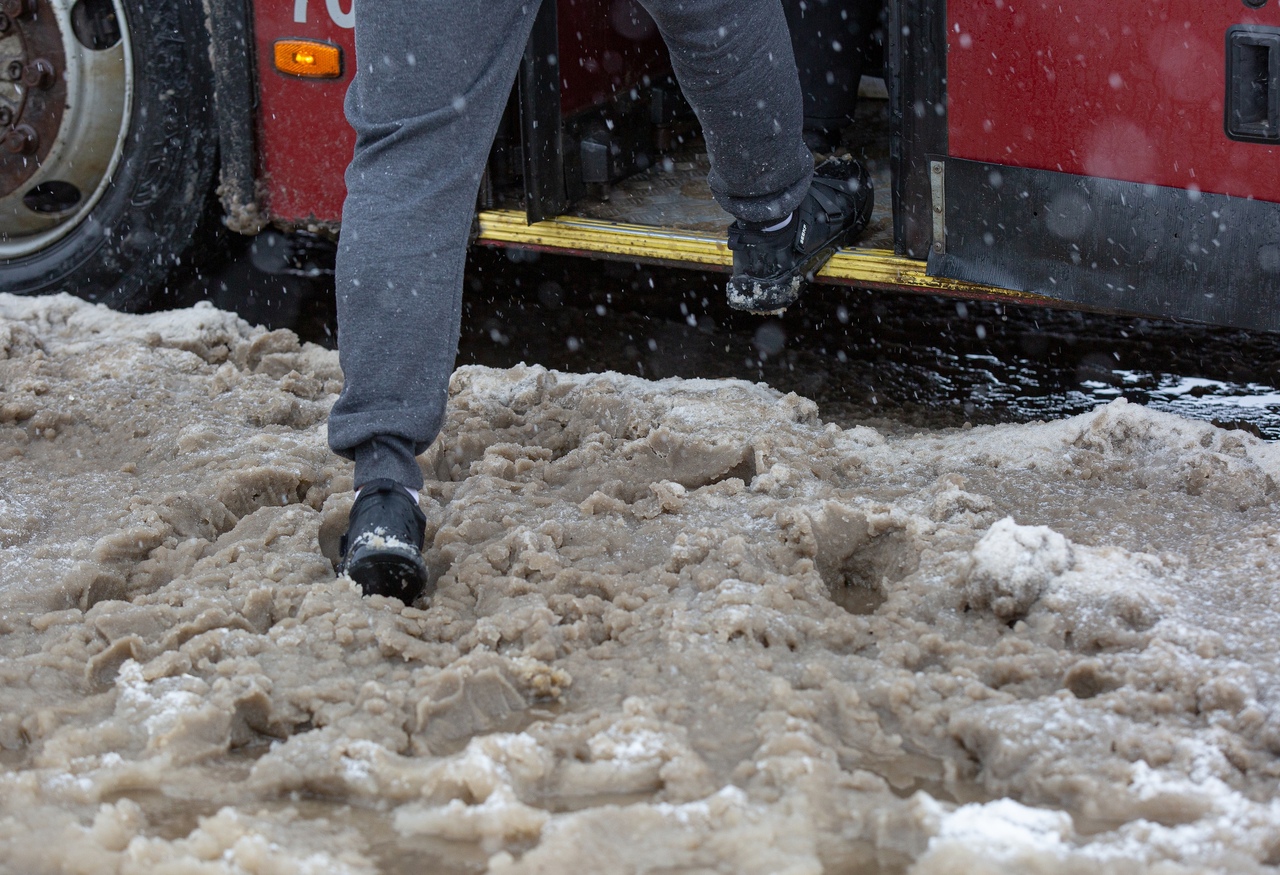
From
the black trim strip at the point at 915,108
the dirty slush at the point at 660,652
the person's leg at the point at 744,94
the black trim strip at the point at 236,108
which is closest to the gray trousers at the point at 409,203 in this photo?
the dirty slush at the point at 660,652

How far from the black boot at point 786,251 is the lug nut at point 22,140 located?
5.77 feet

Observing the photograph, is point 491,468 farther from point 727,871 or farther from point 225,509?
point 727,871

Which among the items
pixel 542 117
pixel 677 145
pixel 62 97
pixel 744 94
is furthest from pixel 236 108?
pixel 744 94

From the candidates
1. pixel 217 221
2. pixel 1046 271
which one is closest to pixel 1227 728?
pixel 1046 271

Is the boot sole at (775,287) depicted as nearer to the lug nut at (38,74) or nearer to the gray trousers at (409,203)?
the gray trousers at (409,203)

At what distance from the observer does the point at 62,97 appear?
2977 mm

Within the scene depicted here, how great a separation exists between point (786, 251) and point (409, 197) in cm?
102

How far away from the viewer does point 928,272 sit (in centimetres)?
257

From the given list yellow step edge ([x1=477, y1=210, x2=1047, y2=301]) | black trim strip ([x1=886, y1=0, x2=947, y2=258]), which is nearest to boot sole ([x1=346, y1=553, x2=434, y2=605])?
yellow step edge ([x1=477, y1=210, x2=1047, y2=301])

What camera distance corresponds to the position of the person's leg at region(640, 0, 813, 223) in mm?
2068

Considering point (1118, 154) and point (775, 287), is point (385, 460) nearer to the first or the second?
point (775, 287)

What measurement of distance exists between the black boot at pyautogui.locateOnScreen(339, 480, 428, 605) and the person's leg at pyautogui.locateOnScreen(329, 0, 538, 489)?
0.10 ft

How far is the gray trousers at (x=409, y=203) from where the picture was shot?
1.69m

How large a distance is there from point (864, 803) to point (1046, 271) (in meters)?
1.45
